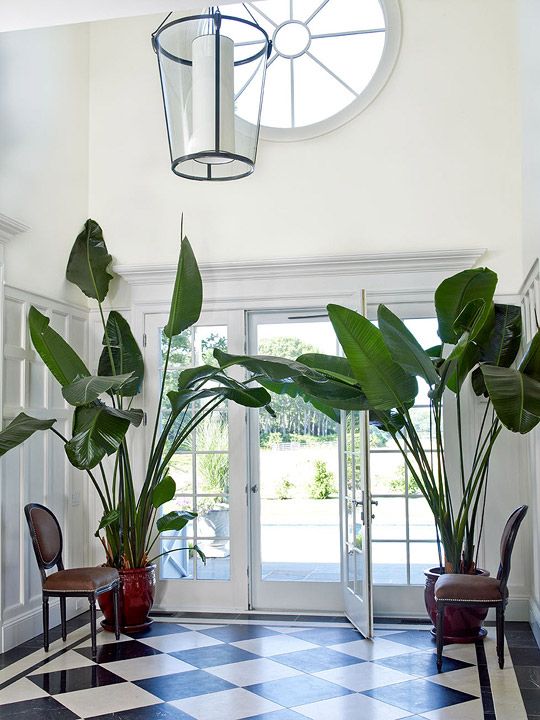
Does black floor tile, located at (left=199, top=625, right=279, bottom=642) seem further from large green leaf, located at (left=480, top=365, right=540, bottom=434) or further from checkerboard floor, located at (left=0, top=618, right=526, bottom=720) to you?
large green leaf, located at (left=480, top=365, right=540, bottom=434)

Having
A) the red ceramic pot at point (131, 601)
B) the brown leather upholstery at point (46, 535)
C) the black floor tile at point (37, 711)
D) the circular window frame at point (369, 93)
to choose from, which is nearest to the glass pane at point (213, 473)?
the red ceramic pot at point (131, 601)

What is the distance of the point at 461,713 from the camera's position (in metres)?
3.78

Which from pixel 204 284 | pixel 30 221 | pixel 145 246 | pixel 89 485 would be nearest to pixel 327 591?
pixel 89 485

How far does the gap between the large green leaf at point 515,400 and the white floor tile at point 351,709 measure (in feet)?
4.75

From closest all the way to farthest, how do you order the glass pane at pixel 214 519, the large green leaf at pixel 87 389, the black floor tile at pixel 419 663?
the large green leaf at pixel 87 389 < the black floor tile at pixel 419 663 < the glass pane at pixel 214 519

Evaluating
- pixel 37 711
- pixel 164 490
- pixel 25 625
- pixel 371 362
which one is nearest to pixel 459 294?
pixel 371 362

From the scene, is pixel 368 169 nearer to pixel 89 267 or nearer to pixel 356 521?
pixel 89 267

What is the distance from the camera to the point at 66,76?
19.6 ft

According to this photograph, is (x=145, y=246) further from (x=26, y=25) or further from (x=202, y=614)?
(x=26, y=25)

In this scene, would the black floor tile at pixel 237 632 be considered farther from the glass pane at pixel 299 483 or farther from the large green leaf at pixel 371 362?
the large green leaf at pixel 371 362

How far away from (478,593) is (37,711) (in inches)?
94.0

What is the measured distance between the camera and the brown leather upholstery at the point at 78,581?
15.6 feet

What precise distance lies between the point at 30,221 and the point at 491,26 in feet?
11.4

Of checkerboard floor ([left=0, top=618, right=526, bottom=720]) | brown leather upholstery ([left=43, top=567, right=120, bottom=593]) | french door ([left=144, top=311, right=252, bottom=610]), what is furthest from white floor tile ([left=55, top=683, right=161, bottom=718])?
french door ([left=144, top=311, right=252, bottom=610])
